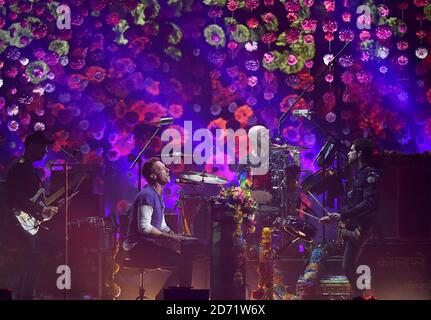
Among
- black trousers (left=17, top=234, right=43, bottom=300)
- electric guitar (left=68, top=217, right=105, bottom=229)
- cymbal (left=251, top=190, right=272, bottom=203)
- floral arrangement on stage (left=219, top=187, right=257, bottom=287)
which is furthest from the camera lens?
cymbal (left=251, top=190, right=272, bottom=203)

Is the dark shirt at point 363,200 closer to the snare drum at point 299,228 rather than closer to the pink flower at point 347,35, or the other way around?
the snare drum at point 299,228

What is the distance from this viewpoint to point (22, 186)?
26.0ft

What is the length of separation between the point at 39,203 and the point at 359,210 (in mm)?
3755

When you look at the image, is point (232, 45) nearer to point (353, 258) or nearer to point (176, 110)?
point (176, 110)

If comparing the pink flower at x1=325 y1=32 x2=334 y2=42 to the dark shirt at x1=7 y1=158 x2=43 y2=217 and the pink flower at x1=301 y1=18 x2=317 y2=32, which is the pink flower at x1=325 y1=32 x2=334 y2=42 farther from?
the dark shirt at x1=7 y1=158 x2=43 y2=217

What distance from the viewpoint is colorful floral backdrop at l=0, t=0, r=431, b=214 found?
31.6ft

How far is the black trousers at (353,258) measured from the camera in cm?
781

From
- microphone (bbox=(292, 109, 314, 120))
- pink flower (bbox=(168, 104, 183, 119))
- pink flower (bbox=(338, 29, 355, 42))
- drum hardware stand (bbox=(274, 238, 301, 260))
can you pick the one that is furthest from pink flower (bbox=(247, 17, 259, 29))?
drum hardware stand (bbox=(274, 238, 301, 260))

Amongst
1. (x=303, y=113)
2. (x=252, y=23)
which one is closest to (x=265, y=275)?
(x=303, y=113)

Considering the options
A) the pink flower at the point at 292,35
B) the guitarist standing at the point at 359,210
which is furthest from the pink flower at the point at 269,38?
the guitarist standing at the point at 359,210

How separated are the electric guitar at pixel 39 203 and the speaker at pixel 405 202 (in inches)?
145

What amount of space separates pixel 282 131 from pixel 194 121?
4.14ft

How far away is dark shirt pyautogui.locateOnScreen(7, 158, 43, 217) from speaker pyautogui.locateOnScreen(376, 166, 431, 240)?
4.12m
